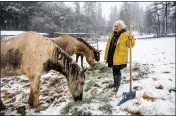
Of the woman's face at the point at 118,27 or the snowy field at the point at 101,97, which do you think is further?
the woman's face at the point at 118,27

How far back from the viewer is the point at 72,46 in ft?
27.3

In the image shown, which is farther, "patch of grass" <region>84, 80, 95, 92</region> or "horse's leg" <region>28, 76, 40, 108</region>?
"patch of grass" <region>84, 80, 95, 92</region>

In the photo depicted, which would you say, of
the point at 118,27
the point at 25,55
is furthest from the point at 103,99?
the point at 25,55

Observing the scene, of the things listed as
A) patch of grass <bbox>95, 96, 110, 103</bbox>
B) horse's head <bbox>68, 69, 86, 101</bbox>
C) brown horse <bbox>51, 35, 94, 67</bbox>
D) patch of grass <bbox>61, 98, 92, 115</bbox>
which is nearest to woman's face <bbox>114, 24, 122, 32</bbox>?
horse's head <bbox>68, 69, 86, 101</bbox>

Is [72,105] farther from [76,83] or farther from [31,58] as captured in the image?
[31,58]

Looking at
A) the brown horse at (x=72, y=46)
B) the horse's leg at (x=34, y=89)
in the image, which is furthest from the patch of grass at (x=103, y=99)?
the brown horse at (x=72, y=46)

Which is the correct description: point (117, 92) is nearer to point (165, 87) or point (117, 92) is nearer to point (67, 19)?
point (165, 87)

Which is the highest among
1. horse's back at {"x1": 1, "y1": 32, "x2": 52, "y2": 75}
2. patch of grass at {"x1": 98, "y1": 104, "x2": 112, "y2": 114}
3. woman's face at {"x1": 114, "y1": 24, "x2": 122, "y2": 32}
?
woman's face at {"x1": 114, "y1": 24, "x2": 122, "y2": 32}

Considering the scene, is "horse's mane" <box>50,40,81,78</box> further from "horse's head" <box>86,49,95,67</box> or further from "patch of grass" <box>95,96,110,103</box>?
"horse's head" <box>86,49,95,67</box>

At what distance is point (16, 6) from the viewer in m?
21.5

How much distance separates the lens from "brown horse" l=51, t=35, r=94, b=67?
799 cm

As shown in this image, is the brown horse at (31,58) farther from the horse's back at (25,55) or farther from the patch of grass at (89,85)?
the patch of grass at (89,85)

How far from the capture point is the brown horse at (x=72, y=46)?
799 cm

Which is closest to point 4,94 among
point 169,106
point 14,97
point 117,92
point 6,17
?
point 14,97
